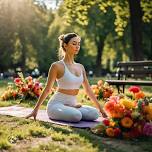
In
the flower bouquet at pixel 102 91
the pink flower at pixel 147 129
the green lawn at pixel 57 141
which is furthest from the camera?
the flower bouquet at pixel 102 91

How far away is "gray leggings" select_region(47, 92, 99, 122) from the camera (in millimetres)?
8883

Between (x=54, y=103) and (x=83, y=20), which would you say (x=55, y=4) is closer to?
(x=83, y=20)

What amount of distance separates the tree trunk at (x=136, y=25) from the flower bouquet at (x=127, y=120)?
1829 centimetres

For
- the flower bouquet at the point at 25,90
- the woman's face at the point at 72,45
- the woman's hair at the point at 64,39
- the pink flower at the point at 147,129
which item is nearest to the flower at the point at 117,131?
the pink flower at the point at 147,129

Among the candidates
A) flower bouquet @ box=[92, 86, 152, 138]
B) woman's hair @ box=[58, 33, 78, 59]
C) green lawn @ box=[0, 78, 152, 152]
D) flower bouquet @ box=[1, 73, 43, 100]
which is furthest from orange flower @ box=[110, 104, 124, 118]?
flower bouquet @ box=[1, 73, 43, 100]

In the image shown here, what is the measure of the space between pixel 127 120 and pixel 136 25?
18.9m

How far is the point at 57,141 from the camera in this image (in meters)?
7.18

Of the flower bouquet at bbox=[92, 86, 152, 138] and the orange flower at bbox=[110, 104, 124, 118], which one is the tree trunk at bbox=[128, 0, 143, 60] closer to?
the flower bouquet at bbox=[92, 86, 152, 138]

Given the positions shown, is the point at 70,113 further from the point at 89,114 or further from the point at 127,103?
the point at 127,103

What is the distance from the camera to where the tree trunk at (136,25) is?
84.6 feet

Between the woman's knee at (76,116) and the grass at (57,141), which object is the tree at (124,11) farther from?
the grass at (57,141)

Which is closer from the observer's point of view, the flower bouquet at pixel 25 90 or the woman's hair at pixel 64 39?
the woman's hair at pixel 64 39

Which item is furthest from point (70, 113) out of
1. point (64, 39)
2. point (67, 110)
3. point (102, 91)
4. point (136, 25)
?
point (136, 25)

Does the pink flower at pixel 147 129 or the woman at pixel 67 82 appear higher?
the woman at pixel 67 82
